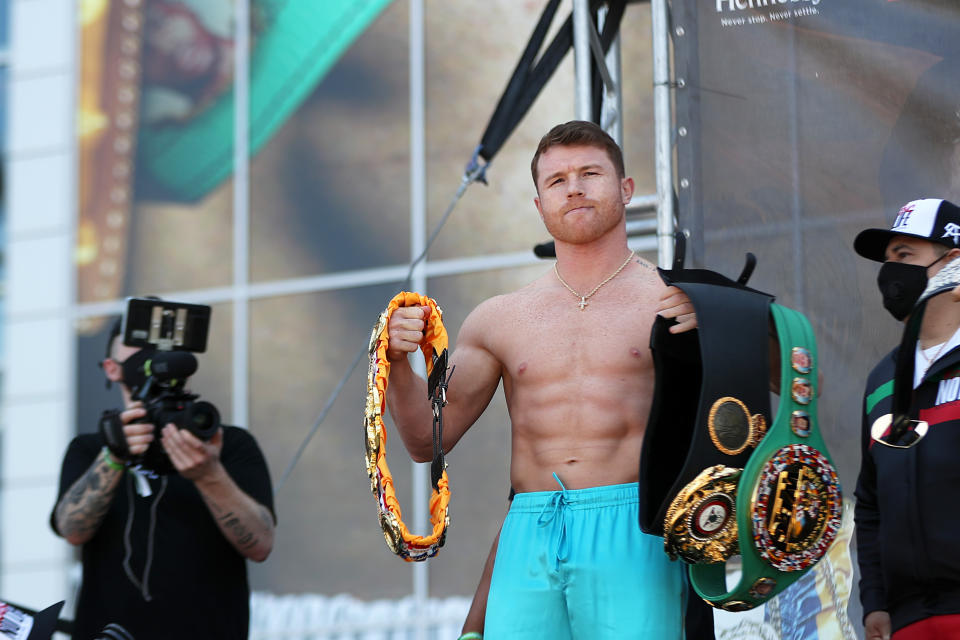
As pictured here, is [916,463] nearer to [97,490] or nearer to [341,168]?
[97,490]

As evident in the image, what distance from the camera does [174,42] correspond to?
748cm

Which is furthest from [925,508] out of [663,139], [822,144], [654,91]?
[654,91]

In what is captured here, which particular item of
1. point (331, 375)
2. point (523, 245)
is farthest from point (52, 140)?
point (523, 245)

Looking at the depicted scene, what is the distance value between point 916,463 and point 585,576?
813 mm

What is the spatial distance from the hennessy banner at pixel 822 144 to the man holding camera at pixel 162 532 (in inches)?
59.2

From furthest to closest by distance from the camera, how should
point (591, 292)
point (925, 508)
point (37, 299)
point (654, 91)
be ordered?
point (37, 299)
point (654, 91)
point (591, 292)
point (925, 508)

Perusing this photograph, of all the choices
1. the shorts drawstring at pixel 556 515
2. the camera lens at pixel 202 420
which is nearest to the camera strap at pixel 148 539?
the camera lens at pixel 202 420

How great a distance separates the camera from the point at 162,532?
148 inches

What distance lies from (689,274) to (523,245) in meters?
3.57

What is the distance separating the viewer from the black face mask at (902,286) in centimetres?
311

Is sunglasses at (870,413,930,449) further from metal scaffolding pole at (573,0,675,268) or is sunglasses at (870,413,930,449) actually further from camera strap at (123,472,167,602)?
camera strap at (123,472,167,602)

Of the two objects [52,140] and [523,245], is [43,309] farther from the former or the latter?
[523,245]

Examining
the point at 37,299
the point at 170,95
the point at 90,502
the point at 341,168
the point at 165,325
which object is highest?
the point at 170,95

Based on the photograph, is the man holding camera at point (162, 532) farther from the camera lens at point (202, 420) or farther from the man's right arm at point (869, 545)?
the man's right arm at point (869, 545)
